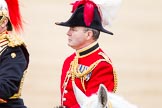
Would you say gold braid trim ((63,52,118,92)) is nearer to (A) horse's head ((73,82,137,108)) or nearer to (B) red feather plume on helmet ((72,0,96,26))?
(B) red feather plume on helmet ((72,0,96,26))

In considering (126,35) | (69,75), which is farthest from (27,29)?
(69,75)

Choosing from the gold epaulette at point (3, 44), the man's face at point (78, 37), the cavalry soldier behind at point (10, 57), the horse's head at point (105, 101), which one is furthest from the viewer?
the man's face at point (78, 37)

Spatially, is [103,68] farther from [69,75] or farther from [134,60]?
[134,60]

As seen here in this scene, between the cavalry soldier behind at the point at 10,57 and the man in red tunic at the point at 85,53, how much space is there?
23 cm

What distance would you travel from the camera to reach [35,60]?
6.80 metres

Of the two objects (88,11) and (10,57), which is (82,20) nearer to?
(88,11)

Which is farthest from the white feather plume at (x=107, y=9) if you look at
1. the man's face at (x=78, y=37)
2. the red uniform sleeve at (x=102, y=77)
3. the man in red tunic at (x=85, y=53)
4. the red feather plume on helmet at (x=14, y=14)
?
the red feather plume on helmet at (x=14, y=14)

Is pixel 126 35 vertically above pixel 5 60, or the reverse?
pixel 5 60

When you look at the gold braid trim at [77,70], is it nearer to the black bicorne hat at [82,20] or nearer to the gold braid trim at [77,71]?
Answer: the gold braid trim at [77,71]

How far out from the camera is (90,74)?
4.40 m

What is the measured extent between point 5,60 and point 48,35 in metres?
2.59

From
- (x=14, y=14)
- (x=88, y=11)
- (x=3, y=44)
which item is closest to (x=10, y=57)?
(x=3, y=44)

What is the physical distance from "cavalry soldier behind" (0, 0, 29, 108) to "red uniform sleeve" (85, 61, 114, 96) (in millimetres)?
306

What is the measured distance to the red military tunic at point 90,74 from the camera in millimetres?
4348
